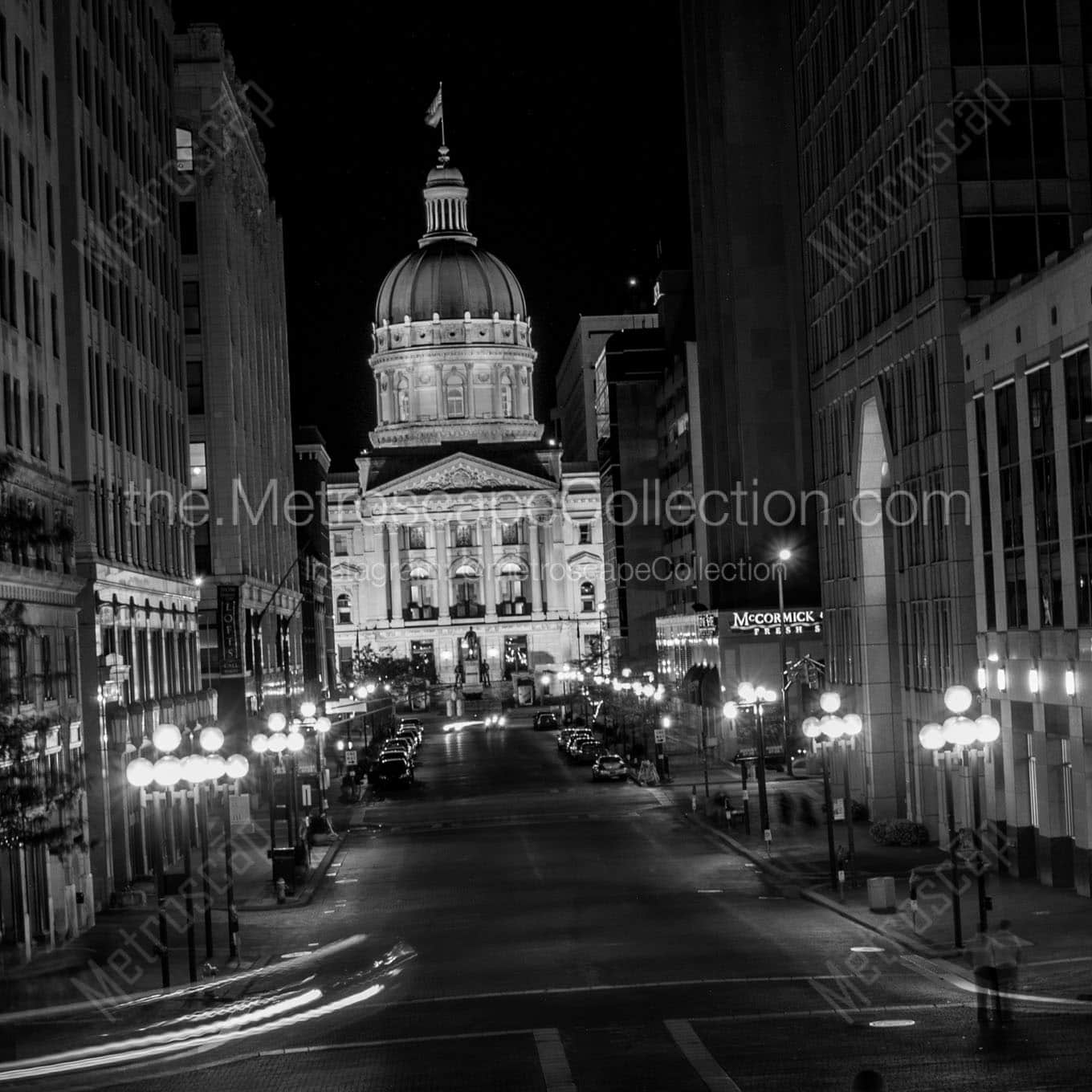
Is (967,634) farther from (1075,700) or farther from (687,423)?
(687,423)

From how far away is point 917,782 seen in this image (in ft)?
191

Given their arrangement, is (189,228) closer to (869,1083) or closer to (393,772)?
(393,772)

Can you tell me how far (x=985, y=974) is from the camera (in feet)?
87.4

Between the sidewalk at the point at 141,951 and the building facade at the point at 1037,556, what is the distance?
1645cm

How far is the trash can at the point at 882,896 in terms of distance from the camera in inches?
1622

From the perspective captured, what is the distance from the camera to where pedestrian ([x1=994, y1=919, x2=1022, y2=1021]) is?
86.6ft

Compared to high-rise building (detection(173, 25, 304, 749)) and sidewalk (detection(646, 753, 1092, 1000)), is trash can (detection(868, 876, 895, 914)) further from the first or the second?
high-rise building (detection(173, 25, 304, 749))

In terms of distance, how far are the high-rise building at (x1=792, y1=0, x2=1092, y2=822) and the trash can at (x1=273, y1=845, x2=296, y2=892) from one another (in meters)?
17.2

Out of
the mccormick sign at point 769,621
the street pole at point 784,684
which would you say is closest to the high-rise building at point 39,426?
the street pole at point 784,684

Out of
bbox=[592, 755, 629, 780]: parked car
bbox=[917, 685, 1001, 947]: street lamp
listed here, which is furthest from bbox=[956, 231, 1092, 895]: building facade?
bbox=[592, 755, 629, 780]: parked car

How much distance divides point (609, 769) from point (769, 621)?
1635 centimetres

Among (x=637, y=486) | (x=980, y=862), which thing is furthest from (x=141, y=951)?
(x=637, y=486)

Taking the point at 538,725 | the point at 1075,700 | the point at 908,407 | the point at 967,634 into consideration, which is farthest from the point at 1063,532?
the point at 538,725

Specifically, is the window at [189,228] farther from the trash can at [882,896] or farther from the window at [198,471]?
the trash can at [882,896]
